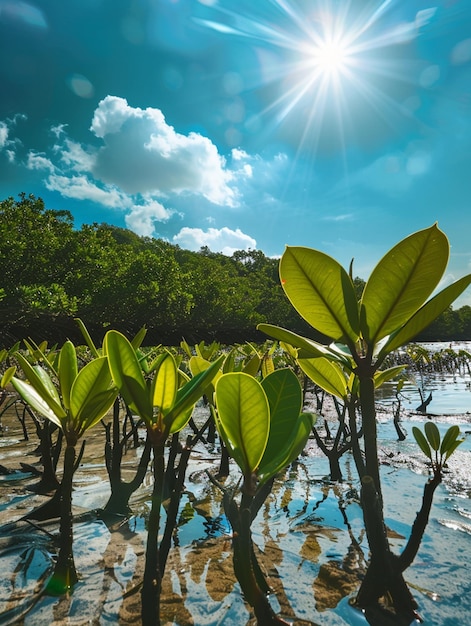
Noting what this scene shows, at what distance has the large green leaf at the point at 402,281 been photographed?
0.84 meters

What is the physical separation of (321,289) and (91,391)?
26.4 inches

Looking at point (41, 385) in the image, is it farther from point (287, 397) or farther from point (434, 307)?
point (434, 307)

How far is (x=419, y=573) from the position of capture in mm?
1168

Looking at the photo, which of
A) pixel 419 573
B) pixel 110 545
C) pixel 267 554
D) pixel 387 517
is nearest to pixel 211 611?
pixel 267 554

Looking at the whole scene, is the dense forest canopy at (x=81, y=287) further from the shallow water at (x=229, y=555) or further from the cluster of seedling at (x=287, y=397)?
the cluster of seedling at (x=287, y=397)

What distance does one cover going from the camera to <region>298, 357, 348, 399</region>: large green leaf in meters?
1.27

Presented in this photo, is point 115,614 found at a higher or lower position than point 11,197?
lower

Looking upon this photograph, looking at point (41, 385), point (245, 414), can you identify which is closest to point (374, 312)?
point (245, 414)

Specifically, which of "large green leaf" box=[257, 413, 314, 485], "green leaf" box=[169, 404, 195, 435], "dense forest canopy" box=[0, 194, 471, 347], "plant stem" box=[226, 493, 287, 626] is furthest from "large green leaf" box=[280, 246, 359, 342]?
"dense forest canopy" box=[0, 194, 471, 347]

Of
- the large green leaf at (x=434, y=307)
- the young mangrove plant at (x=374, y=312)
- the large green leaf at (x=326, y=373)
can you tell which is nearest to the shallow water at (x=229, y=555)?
the young mangrove plant at (x=374, y=312)

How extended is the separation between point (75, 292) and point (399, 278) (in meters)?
18.3

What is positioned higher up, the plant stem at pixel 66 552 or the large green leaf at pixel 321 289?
the large green leaf at pixel 321 289

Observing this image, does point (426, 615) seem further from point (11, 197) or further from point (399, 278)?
point (11, 197)

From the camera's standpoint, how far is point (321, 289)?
94 centimetres
